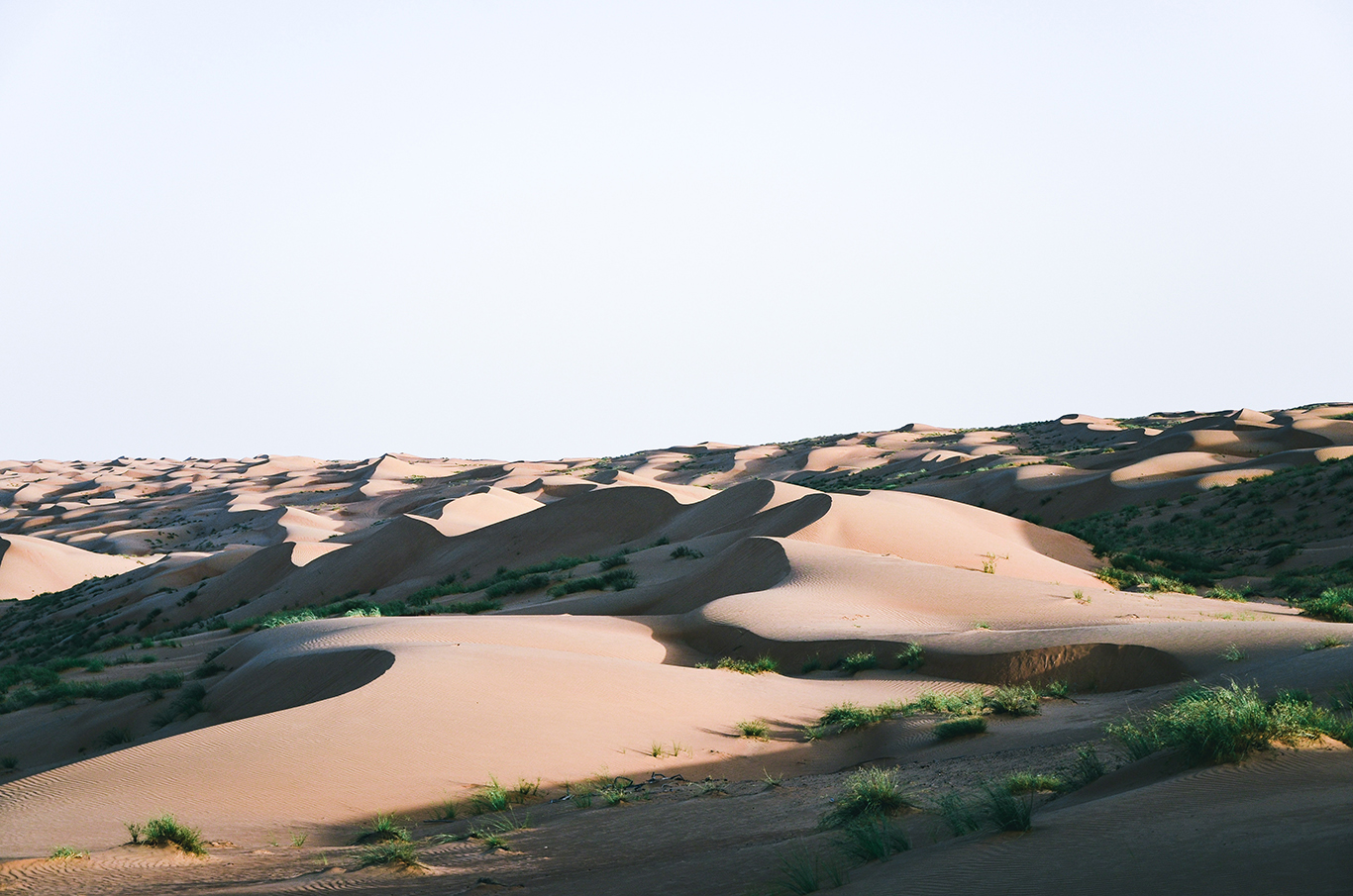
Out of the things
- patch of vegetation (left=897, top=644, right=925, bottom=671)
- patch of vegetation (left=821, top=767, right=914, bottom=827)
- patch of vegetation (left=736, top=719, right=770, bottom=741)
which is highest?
patch of vegetation (left=821, top=767, right=914, bottom=827)

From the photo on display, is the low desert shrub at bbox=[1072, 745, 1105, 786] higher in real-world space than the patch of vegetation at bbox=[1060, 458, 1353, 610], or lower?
higher

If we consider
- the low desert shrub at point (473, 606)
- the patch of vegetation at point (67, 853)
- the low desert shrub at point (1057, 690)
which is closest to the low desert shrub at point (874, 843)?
the patch of vegetation at point (67, 853)

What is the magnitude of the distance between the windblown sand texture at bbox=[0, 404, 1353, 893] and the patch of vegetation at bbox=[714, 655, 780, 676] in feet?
0.82

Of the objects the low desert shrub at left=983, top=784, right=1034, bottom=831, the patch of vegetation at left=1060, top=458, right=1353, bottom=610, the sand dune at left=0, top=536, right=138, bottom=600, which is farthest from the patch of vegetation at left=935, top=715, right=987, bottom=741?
the sand dune at left=0, top=536, right=138, bottom=600

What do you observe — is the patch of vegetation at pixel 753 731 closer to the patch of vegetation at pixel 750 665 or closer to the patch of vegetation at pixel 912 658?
the patch of vegetation at pixel 750 665

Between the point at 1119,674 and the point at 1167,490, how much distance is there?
2632cm

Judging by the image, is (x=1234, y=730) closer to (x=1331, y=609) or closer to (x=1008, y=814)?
(x=1008, y=814)

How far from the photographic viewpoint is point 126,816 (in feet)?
24.3

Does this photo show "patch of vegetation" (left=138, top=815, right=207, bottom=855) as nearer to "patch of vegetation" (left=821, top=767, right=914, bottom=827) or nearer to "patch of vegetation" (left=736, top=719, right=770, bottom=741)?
"patch of vegetation" (left=821, top=767, right=914, bottom=827)

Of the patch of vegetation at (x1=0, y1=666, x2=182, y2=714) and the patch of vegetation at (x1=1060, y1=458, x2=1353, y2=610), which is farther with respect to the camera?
the patch of vegetation at (x1=1060, y1=458, x2=1353, y2=610)

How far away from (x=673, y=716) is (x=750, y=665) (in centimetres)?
310

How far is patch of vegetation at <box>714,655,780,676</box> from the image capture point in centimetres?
1357

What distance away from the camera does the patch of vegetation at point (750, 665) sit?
13.6 m

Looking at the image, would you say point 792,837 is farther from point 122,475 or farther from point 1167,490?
point 122,475
